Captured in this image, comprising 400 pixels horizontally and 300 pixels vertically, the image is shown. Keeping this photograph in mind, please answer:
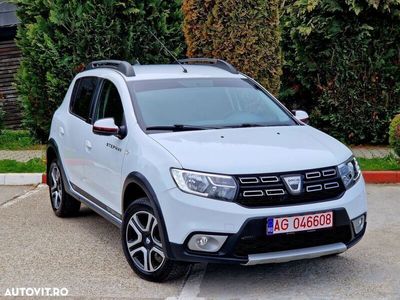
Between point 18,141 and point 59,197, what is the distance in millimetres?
5866

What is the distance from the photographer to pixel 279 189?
15.2 feet

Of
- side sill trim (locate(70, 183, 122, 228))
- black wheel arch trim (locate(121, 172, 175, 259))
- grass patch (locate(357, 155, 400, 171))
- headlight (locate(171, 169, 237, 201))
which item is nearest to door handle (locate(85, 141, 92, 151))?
side sill trim (locate(70, 183, 122, 228))

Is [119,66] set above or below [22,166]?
above

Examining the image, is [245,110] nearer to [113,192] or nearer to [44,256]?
[113,192]

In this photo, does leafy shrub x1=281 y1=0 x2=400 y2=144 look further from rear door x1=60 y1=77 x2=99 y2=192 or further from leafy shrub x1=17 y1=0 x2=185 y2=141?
rear door x1=60 y1=77 x2=99 y2=192

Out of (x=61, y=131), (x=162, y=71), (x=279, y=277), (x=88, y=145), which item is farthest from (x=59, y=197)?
(x=279, y=277)

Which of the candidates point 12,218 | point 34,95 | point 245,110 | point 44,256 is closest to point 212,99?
point 245,110

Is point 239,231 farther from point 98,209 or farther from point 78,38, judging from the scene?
point 78,38

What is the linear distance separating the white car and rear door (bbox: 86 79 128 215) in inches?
0.5

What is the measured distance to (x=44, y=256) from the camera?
585 cm

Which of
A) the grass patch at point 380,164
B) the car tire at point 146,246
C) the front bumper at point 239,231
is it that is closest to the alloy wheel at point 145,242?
the car tire at point 146,246

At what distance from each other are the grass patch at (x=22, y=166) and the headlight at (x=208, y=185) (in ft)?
17.8

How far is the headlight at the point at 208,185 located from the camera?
4.57m

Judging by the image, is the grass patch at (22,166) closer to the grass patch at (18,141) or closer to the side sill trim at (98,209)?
the grass patch at (18,141)
